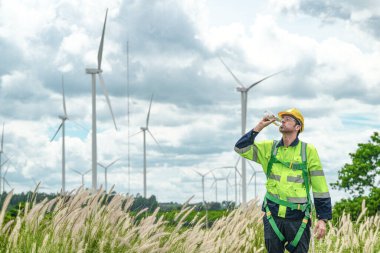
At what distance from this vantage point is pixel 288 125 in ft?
29.8

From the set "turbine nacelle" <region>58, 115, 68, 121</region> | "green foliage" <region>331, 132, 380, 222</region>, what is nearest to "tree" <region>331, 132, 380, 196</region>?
"green foliage" <region>331, 132, 380, 222</region>

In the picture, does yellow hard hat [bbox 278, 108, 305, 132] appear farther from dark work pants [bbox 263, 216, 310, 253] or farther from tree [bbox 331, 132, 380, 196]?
tree [bbox 331, 132, 380, 196]

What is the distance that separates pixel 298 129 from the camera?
9219 mm

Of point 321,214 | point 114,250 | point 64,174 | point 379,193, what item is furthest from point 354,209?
point 64,174

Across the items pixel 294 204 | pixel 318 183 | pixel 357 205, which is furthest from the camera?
pixel 357 205

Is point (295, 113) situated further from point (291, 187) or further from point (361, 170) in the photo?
point (361, 170)

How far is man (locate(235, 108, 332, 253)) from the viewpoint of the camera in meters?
8.91

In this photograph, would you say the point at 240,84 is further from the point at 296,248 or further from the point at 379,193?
the point at 296,248

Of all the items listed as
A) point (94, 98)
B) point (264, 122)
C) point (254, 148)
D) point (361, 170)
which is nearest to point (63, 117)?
point (94, 98)

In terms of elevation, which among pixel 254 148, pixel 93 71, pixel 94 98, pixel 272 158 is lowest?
pixel 272 158

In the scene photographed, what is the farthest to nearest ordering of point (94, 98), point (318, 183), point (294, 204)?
point (94, 98), point (318, 183), point (294, 204)

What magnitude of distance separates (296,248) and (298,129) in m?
1.68

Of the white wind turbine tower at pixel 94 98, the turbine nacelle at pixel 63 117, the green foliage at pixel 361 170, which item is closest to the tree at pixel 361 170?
the green foliage at pixel 361 170

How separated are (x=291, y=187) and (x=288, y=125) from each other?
87cm
